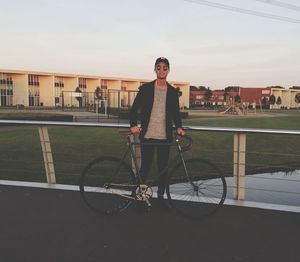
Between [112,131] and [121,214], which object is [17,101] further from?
[121,214]

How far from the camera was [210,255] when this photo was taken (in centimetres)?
335

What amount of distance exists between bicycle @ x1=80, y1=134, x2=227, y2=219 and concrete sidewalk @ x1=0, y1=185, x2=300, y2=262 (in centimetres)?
14

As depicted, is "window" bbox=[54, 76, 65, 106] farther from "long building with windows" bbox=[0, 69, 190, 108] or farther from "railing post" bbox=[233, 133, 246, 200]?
"railing post" bbox=[233, 133, 246, 200]

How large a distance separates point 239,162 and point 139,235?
1.74 meters

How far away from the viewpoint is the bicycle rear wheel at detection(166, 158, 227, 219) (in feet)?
14.4

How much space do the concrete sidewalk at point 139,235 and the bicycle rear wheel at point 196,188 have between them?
133 millimetres

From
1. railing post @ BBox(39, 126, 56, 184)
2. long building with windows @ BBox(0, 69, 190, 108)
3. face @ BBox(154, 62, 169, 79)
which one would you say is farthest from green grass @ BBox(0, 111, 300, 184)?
long building with windows @ BBox(0, 69, 190, 108)

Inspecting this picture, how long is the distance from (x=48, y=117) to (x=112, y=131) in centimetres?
947

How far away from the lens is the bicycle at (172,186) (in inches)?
175

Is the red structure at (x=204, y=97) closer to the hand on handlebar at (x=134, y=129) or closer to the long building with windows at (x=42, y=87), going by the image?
the long building with windows at (x=42, y=87)

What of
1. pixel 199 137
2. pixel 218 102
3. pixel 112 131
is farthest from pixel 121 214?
pixel 218 102

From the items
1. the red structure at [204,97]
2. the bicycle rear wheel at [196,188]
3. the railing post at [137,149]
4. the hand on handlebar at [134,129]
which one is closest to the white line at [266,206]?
the bicycle rear wheel at [196,188]

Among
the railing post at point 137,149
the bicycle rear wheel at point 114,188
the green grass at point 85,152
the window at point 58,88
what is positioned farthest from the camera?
the window at point 58,88

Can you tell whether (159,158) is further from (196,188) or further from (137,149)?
(196,188)
